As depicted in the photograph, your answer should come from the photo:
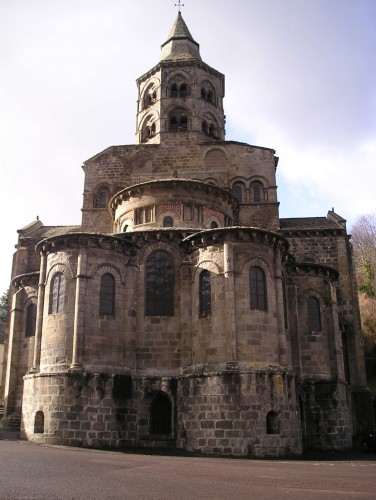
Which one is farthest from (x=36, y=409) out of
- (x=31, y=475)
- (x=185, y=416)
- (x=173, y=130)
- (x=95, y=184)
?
(x=173, y=130)

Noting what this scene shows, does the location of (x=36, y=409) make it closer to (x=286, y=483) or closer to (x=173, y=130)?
(x=286, y=483)

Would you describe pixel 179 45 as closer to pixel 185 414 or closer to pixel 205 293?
pixel 205 293

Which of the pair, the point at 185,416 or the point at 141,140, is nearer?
the point at 185,416

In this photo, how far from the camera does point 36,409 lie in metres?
22.6

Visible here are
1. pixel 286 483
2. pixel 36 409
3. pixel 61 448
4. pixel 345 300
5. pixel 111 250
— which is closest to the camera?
pixel 286 483

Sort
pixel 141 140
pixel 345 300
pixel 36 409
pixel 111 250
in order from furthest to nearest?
pixel 141 140 < pixel 345 300 < pixel 111 250 < pixel 36 409

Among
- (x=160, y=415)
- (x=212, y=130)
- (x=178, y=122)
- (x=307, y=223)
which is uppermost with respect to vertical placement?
(x=178, y=122)

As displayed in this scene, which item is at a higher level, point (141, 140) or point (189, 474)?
point (141, 140)

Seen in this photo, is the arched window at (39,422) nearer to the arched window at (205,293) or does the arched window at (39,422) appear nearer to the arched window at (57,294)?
the arched window at (57,294)

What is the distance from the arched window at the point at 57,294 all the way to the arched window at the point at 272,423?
400 inches

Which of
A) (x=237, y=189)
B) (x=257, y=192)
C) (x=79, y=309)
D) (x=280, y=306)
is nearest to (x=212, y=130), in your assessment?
(x=237, y=189)

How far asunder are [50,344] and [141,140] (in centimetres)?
2210

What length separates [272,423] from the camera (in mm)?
21875

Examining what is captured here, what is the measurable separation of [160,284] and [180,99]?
19.7m
